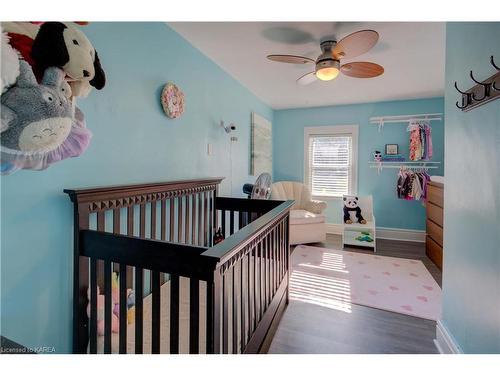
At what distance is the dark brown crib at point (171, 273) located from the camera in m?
0.96

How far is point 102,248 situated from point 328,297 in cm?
187

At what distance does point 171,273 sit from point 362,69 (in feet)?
7.14

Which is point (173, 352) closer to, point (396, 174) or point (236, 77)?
point (236, 77)

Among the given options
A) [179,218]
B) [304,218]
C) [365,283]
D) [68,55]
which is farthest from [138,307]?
[304,218]

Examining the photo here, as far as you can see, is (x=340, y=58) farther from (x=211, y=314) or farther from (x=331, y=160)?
(x=331, y=160)

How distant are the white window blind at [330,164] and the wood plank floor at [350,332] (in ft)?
8.66

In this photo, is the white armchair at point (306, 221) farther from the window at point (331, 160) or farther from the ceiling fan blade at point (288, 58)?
the ceiling fan blade at point (288, 58)

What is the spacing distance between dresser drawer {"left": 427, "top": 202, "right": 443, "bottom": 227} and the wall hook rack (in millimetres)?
1961

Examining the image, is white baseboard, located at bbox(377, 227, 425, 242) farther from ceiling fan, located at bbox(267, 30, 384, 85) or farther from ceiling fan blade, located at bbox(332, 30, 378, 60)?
ceiling fan blade, located at bbox(332, 30, 378, 60)

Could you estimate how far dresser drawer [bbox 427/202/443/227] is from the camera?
9.42ft

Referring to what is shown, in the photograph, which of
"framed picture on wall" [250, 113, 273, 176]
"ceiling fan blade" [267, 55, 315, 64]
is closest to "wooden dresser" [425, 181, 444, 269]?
"ceiling fan blade" [267, 55, 315, 64]

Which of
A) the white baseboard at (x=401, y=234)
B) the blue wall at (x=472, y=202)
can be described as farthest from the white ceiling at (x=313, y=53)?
the white baseboard at (x=401, y=234)

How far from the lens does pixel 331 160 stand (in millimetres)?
4465

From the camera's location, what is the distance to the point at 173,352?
995 millimetres
